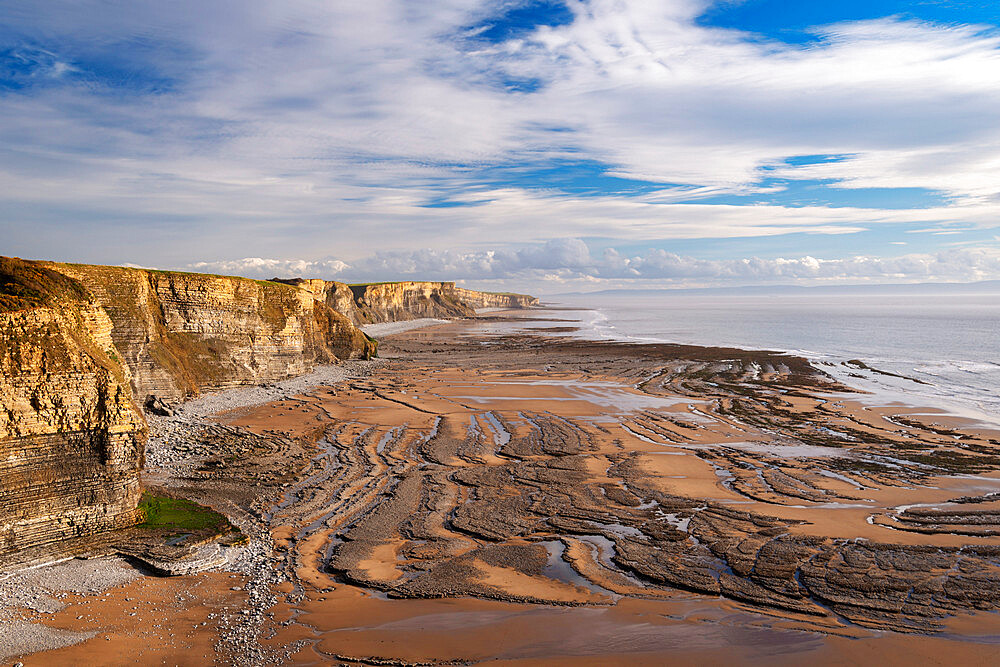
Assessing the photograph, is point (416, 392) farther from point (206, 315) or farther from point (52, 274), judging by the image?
point (52, 274)

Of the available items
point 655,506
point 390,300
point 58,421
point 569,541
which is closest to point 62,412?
point 58,421

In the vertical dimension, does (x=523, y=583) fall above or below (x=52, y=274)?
below

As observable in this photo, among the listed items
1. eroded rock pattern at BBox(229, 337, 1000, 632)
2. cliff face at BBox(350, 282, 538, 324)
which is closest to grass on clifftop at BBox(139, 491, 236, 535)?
eroded rock pattern at BBox(229, 337, 1000, 632)

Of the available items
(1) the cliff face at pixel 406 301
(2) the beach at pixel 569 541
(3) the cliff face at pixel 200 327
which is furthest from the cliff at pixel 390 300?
(2) the beach at pixel 569 541

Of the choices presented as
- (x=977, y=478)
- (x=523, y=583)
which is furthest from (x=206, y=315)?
(x=977, y=478)

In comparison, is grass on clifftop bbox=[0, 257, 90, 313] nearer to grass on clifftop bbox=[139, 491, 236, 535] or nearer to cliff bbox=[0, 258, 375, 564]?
cliff bbox=[0, 258, 375, 564]

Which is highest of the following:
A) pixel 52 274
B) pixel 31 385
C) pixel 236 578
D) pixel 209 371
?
pixel 52 274
